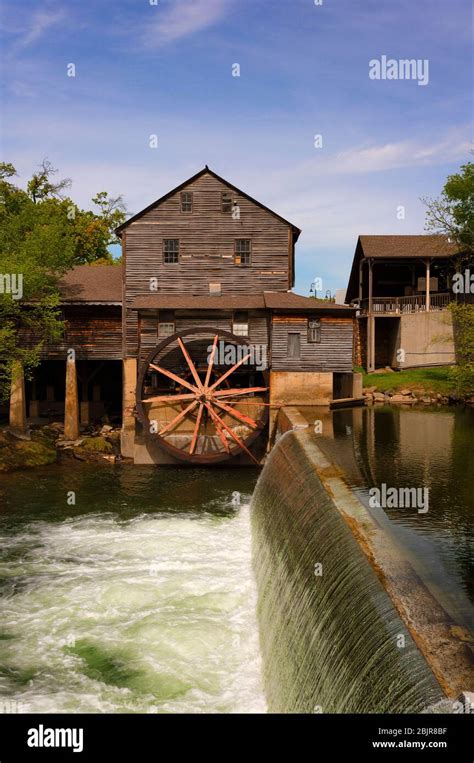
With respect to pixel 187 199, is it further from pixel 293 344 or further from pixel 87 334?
pixel 293 344

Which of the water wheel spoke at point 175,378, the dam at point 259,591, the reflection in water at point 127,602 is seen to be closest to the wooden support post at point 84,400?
the water wheel spoke at point 175,378

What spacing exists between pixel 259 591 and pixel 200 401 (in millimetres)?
12155

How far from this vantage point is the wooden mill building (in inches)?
993

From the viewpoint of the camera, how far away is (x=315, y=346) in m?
25.8

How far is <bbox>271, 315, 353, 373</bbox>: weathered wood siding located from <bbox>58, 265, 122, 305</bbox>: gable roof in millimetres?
7540

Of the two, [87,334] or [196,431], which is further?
[87,334]

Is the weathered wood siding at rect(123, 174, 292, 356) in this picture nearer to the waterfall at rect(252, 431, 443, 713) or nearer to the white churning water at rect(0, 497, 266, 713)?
the white churning water at rect(0, 497, 266, 713)

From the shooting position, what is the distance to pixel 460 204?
35.4 metres

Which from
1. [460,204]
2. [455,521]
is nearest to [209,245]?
[460,204]

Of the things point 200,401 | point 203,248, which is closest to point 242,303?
point 203,248

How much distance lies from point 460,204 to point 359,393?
14.5m

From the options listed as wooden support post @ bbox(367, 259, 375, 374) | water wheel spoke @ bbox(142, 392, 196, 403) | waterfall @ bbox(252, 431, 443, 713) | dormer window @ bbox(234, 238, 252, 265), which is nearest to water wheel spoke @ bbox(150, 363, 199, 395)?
water wheel spoke @ bbox(142, 392, 196, 403)

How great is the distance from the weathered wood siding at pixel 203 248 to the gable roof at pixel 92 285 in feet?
5.84
